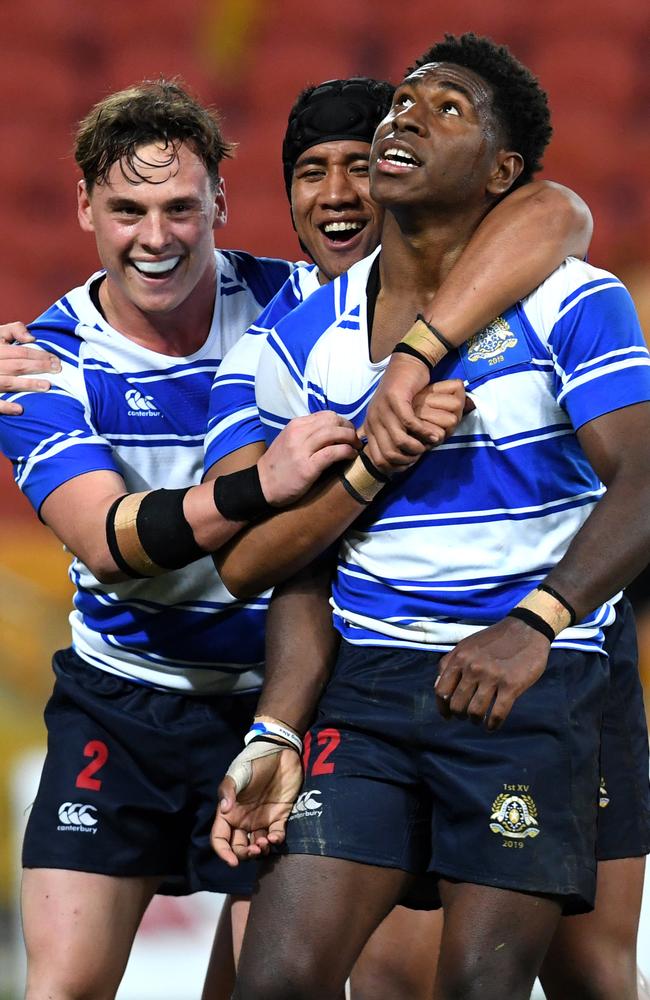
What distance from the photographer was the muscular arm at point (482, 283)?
2.05m

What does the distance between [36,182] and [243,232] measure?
0.69 m

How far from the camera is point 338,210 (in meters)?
2.73

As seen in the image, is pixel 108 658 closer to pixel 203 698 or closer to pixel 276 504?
pixel 203 698

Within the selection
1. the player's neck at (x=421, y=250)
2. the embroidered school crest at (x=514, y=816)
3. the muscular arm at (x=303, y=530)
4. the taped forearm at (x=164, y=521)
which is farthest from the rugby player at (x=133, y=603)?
the embroidered school crest at (x=514, y=816)

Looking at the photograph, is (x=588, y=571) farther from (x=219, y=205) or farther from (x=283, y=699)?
(x=219, y=205)

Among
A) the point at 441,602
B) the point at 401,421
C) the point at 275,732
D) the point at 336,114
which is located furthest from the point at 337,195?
the point at 275,732

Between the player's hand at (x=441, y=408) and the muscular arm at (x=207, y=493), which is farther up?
the player's hand at (x=441, y=408)

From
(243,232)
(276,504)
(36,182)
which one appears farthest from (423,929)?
(36,182)

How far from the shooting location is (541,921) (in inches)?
78.7

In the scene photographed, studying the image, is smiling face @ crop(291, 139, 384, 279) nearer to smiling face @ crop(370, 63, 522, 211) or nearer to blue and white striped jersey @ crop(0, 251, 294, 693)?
blue and white striped jersey @ crop(0, 251, 294, 693)

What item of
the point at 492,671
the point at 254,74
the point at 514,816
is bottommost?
the point at 514,816

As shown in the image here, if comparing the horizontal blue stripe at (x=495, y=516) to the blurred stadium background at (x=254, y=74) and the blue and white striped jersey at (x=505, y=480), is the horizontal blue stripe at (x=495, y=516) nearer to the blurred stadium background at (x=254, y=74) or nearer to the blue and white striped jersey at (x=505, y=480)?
the blue and white striped jersey at (x=505, y=480)

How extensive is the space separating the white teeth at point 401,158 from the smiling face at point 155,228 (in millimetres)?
633

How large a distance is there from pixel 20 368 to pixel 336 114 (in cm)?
79
